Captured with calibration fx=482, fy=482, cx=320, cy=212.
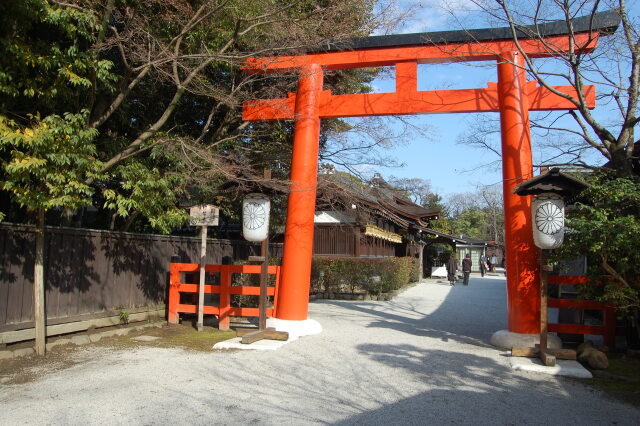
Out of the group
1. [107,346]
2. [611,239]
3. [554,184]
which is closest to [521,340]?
[611,239]

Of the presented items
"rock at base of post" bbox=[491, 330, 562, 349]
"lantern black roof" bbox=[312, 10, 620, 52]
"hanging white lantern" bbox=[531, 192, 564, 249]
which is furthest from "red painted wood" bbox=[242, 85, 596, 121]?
"rock at base of post" bbox=[491, 330, 562, 349]

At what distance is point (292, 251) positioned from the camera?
29.2ft

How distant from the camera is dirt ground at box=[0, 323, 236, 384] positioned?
19.5 feet

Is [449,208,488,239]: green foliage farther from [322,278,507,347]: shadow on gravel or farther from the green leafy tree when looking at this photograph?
the green leafy tree

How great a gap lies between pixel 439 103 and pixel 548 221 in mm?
3119

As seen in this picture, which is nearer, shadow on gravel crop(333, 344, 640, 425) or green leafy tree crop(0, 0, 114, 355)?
shadow on gravel crop(333, 344, 640, 425)

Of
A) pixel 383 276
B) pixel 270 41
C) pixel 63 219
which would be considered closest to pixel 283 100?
pixel 270 41

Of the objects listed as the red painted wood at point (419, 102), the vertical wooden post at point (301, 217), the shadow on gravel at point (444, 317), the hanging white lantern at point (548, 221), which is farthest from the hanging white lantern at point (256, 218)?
the hanging white lantern at point (548, 221)

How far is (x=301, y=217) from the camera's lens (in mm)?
8938

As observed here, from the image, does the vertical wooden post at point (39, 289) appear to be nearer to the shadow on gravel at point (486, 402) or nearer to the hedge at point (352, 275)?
the shadow on gravel at point (486, 402)

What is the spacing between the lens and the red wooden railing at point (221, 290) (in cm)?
894

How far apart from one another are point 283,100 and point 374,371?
18.5ft

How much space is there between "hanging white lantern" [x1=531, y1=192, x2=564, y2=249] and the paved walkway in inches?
70.7

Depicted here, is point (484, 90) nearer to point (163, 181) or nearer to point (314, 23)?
point (314, 23)
